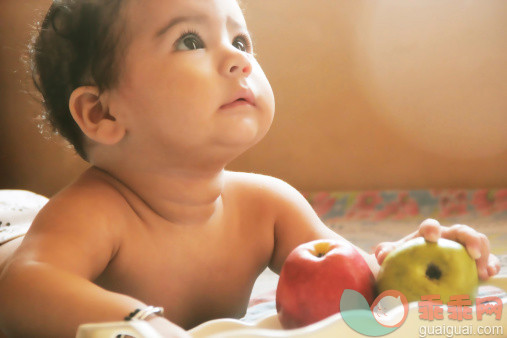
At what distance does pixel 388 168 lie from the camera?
1.63 m

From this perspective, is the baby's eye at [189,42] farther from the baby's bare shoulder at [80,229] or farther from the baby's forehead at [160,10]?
Answer: the baby's bare shoulder at [80,229]

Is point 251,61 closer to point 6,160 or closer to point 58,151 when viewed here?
point 58,151

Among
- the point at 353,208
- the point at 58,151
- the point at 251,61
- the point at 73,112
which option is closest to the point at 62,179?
the point at 58,151

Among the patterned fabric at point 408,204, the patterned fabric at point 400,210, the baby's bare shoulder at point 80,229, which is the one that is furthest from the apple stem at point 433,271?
the patterned fabric at point 408,204

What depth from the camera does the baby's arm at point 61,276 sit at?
0.57m

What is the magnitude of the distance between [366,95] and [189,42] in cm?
100

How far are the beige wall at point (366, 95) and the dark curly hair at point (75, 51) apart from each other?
3.00 ft

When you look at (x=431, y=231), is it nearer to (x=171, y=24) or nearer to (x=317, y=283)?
(x=317, y=283)

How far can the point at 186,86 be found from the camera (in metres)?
0.68

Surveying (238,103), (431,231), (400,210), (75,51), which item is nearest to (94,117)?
(75,51)

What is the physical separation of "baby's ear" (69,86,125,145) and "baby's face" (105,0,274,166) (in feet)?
0.05

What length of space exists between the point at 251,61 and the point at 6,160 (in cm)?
127

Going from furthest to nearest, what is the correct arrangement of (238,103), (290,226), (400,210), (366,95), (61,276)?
(366,95)
(400,210)
(290,226)
(238,103)
(61,276)

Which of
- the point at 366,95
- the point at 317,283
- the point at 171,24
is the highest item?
the point at 366,95
